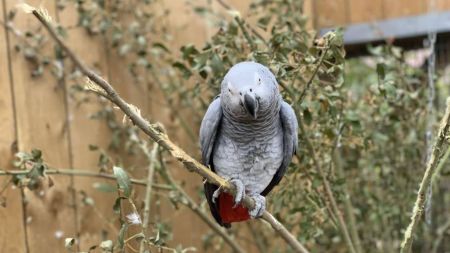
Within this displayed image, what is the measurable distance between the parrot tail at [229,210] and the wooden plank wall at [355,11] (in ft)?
3.36

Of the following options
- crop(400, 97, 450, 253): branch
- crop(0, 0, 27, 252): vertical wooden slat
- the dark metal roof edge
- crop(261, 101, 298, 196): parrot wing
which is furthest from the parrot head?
the dark metal roof edge

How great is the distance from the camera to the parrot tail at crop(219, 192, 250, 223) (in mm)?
950

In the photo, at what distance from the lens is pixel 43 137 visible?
3.92 ft

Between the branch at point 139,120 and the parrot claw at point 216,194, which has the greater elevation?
the branch at point 139,120

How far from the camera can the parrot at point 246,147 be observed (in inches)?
31.8

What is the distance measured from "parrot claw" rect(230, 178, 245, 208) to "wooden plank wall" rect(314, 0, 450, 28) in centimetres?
109

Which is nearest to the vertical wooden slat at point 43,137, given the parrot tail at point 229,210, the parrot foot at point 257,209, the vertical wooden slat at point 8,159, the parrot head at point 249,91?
the vertical wooden slat at point 8,159

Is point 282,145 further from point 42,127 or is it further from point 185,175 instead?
point 185,175

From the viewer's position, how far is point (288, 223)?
4.33ft

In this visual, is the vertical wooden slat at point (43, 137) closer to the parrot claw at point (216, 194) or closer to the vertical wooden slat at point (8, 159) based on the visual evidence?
the vertical wooden slat at point (8, 159)

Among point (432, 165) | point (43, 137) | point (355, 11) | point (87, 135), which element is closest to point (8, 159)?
point (43, 137)

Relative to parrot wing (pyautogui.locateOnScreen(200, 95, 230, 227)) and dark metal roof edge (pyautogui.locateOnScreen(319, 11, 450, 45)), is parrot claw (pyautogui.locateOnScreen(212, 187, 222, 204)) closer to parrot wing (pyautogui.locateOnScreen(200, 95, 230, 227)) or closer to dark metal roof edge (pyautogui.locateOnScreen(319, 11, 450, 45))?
parrot wing (pyautogui.locateOnScreen(200, 95, 230, 227))

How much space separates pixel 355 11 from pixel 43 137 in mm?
1144

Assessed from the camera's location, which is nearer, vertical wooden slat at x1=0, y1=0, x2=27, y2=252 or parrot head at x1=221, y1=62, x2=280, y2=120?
parrot head at x1=221, y1=62, x2=280, y2=120
